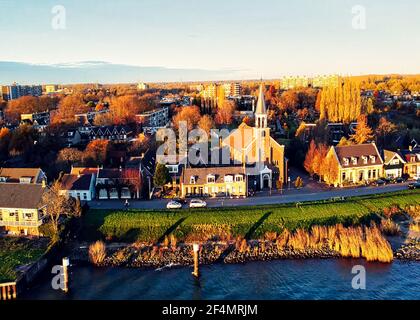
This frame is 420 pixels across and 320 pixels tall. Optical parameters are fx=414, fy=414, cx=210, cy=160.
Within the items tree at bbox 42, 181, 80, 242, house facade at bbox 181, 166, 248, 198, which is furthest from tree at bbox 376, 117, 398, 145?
tree at bbox 42, 181, 80, 242

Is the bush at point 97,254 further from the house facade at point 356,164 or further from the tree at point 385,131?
the tree at point 385,131

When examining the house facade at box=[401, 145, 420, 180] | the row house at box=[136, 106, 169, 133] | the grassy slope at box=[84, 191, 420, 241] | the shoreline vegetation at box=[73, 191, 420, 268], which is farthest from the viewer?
the row house at box=[136, 106, 169, 133]

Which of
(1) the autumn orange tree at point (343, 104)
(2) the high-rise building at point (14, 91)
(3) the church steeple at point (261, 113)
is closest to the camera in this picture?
(3) the church steeple at point (261, 113)

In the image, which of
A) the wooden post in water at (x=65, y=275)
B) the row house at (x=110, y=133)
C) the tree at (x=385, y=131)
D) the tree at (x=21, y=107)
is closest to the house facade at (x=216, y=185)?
the wooden post in water at (x=65, y=275)

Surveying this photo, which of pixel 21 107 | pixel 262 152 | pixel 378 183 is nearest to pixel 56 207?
pixel 262 152

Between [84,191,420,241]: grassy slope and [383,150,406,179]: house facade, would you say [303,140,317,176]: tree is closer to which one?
[383,150,406,179]: house facade

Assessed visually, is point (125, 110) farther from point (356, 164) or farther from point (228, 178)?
point (356, 164)

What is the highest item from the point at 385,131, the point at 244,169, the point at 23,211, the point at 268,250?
the point at 385,131
